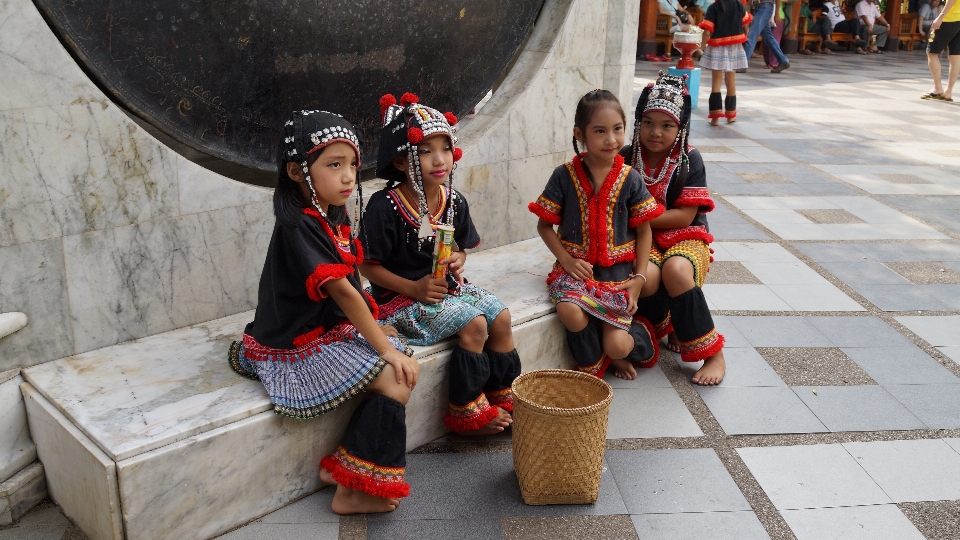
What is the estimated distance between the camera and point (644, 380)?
147 inches

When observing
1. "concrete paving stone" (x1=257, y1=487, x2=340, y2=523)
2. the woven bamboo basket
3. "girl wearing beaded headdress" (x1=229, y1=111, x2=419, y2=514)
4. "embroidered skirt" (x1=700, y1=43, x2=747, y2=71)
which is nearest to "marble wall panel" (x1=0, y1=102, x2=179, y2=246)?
"girl wearing beaded headdress" (x1=229, y1=111, x2=419, y2=514)

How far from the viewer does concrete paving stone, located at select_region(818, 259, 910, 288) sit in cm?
486

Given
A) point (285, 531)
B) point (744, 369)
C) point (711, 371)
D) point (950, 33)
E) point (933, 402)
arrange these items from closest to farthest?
point (285, 531), point (933, 402), point (711, 371), point (744, 369), point (950, 33)

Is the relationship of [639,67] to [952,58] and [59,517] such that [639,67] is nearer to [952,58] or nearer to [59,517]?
[952,58]

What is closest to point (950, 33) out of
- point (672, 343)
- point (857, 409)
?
point (672, 343)

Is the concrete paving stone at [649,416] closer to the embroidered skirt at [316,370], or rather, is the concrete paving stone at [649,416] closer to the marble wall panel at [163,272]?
the embroidered skirt at [316,370]

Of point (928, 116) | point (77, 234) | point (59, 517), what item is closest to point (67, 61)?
point (77, 234)

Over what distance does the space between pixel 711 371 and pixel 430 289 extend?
1.38 metres

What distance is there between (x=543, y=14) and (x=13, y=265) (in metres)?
2.84

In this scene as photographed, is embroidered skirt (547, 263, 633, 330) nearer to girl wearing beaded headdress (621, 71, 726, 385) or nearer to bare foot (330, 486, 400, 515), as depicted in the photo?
girl wearing beaded headdress (621, 71, 726, 385)

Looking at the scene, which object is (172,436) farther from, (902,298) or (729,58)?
(729,58)

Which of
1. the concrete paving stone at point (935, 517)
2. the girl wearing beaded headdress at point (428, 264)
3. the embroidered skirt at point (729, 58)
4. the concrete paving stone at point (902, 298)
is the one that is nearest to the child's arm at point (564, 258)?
the girl wearing beaded headdress at point (428, 264)

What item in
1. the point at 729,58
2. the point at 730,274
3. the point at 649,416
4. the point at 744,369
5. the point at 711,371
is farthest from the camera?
the point at 729,58

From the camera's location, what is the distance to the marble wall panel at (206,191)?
3088mm
